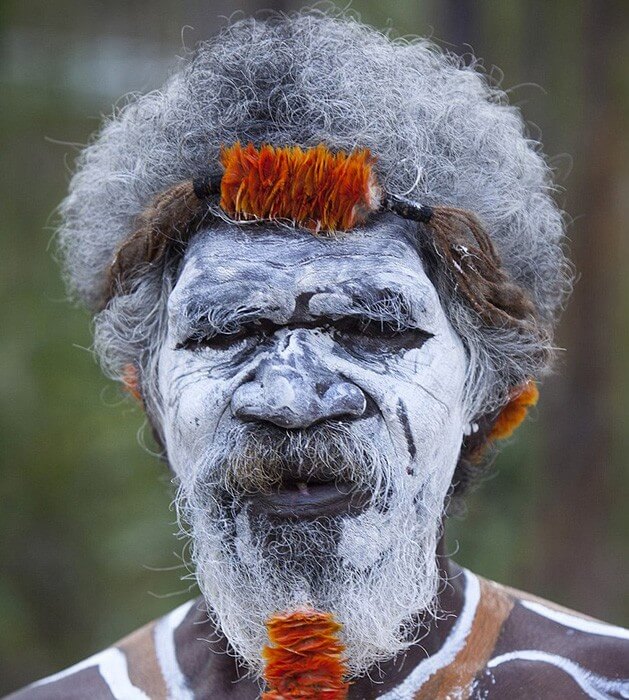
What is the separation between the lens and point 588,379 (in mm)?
5676

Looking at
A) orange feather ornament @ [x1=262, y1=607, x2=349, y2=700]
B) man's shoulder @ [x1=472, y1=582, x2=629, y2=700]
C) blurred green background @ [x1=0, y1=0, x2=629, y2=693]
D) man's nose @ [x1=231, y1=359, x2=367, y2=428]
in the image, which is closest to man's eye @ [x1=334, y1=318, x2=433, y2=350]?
man's nose @ [x1=231, y1=359, x2=367, y2=428]

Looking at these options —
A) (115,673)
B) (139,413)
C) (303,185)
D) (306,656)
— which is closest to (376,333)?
(303,185)

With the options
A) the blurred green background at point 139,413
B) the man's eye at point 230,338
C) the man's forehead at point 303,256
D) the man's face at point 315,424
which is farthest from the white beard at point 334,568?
the blurred green background at point 139,413

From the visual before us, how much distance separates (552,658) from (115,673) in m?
1.07

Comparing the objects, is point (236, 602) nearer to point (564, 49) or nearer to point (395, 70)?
point (395, 70)

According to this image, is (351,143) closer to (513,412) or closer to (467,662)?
(513,412)

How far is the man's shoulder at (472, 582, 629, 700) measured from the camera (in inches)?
90.0

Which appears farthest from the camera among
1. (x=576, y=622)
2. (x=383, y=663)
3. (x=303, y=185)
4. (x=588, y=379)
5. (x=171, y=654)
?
(x=588, y=379)

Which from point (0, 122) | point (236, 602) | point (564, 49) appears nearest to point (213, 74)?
point (236, 602)

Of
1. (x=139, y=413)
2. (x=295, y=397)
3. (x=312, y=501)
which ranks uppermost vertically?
(x=295, y=397)

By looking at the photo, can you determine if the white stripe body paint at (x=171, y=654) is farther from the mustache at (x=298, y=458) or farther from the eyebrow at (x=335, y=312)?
the eyebrow at (x=335, y=312)

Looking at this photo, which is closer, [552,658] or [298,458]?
[298,458]

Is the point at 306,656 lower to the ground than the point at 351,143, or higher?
lower

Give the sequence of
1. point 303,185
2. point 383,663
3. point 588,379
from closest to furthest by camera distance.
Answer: point 303,185
point 383,663
point 588,379
